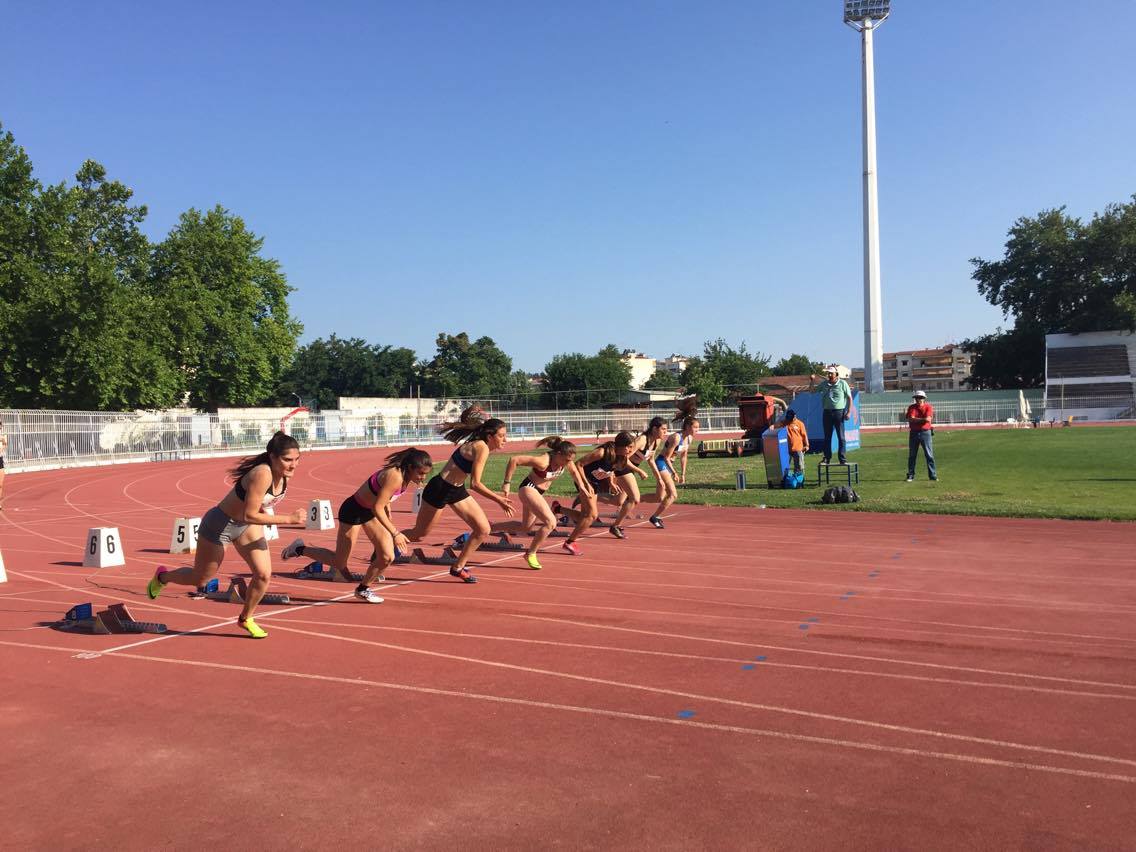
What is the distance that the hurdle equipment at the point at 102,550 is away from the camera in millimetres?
11070

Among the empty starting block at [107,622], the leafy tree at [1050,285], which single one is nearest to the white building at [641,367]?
the leafy tree at [1050,285]

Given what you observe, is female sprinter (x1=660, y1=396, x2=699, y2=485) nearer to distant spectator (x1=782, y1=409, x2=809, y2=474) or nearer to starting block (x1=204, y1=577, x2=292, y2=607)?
distant spectator (x1=782, y1=409, x2=809, y2=474)

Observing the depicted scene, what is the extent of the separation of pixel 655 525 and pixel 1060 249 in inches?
3357

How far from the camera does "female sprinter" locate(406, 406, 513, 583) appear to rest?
9.52 m

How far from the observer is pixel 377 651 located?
22.5 ft

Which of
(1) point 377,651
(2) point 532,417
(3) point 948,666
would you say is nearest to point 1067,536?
(3) point 948,666

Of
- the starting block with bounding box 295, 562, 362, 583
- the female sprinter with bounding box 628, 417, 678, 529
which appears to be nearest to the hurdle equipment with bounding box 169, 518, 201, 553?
the starting block with bounding box 295, 562, 362, 583

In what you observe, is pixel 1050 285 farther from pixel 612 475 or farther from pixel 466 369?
pixel 612 475

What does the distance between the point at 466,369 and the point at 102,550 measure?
304ft

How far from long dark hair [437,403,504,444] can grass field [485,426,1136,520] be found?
28.0 feet

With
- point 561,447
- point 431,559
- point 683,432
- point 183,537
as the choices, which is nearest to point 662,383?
point 683,432

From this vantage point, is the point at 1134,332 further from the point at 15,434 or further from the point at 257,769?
the point at 257,769

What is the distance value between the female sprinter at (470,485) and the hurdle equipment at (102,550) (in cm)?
419

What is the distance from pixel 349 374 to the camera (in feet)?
338
